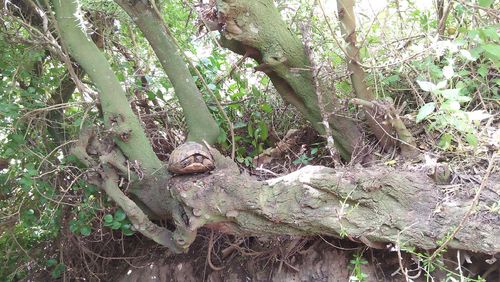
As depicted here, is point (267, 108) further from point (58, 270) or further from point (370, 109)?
point (58, 270)

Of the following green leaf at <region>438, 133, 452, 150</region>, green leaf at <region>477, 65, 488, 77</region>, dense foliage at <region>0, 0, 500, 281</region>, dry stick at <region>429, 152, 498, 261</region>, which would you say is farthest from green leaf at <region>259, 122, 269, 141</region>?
dry stick at <region>429, 152, 498, 261</region>

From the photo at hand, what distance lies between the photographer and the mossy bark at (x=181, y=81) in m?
2.59

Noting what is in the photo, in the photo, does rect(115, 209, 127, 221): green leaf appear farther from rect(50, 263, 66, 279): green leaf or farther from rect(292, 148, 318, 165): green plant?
rect(292, 148, 318, 165): green plant

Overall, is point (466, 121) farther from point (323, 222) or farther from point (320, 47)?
point (320, 47)

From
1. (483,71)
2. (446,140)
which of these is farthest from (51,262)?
(483,71)

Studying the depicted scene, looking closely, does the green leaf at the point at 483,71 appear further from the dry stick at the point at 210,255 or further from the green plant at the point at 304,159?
the dry stick at the point at 210,255

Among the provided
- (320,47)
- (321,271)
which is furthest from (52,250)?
(320,47)

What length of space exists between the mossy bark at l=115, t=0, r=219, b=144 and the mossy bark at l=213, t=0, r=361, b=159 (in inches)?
11.8

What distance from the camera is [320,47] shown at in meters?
3.05

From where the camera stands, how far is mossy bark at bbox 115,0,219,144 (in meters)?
2.59

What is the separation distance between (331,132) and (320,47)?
0.64 metres

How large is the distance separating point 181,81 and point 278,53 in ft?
1.77

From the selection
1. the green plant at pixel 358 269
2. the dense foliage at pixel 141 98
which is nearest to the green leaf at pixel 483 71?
the dense foliage at pixel 141 98

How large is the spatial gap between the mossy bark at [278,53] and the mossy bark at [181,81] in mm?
299
